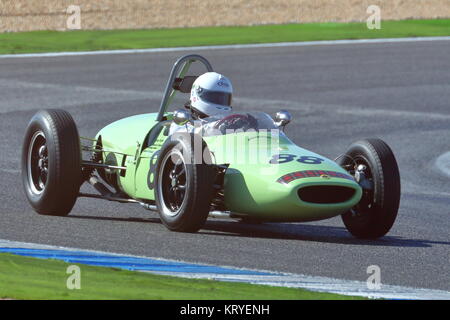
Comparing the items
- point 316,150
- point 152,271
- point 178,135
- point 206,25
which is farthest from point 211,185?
point 206,25

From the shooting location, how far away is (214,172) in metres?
10.2

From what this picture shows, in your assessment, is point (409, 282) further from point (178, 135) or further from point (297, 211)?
point (178, 135)

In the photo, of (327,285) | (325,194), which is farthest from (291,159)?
(327,285)

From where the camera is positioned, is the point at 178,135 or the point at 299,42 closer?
the point at 178,135

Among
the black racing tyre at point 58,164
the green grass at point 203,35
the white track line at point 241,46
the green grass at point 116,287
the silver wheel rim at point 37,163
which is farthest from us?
the green grass at point 203,35

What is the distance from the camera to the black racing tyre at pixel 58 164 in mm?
11406

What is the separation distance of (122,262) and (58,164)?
2614mm

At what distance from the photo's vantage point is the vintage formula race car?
10.1m

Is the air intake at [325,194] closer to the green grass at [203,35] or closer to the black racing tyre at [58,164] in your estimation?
the black racing tyre at [58,164]

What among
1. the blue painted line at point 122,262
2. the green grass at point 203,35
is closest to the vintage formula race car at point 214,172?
the blue painted line at point 122,262

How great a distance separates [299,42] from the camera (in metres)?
32.1

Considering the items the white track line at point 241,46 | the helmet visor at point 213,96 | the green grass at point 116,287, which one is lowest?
the green grass at point 116,287

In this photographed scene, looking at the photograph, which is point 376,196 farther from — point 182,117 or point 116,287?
point 116,287
